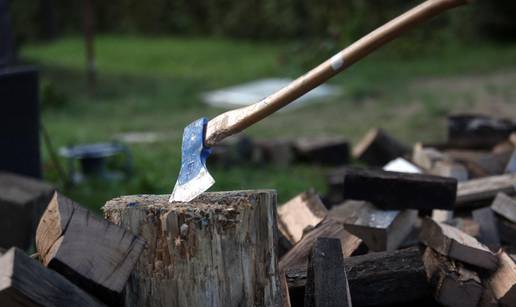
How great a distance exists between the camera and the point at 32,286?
2.54 m

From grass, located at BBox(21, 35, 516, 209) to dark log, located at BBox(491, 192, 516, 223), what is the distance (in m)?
2.25

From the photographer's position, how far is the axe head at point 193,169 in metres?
3.05

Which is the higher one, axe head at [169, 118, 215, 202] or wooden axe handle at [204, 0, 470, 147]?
wooden axe handle at [204, 0, 470, 147]

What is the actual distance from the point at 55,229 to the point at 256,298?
2.37 feet

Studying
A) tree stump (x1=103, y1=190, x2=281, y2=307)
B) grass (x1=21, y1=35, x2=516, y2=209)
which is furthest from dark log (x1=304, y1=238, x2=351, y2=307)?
grass (x1=21, y1=35, x2=516, y2=209)

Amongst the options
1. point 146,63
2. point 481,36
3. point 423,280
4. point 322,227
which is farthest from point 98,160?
A: point 481,36

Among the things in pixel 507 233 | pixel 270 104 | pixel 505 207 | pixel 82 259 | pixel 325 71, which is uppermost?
pixel 325 71

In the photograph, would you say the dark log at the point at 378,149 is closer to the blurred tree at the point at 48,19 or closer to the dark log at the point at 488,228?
the dark log at the point at 488,228

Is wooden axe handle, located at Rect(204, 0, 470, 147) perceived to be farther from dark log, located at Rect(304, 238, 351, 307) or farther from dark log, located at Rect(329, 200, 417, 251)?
dark log, located at Rect(329, 200, 417, 251)

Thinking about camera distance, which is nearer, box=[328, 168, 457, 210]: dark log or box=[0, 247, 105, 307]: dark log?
box=[0, 247, 105, 307]: dark log

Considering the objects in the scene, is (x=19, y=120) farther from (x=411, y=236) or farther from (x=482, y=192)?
(x=482, y=192)

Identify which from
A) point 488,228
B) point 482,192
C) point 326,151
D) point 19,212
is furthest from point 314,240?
point 326,151

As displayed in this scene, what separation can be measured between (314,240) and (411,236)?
0.74 meters

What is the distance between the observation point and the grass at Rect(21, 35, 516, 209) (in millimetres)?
7441
